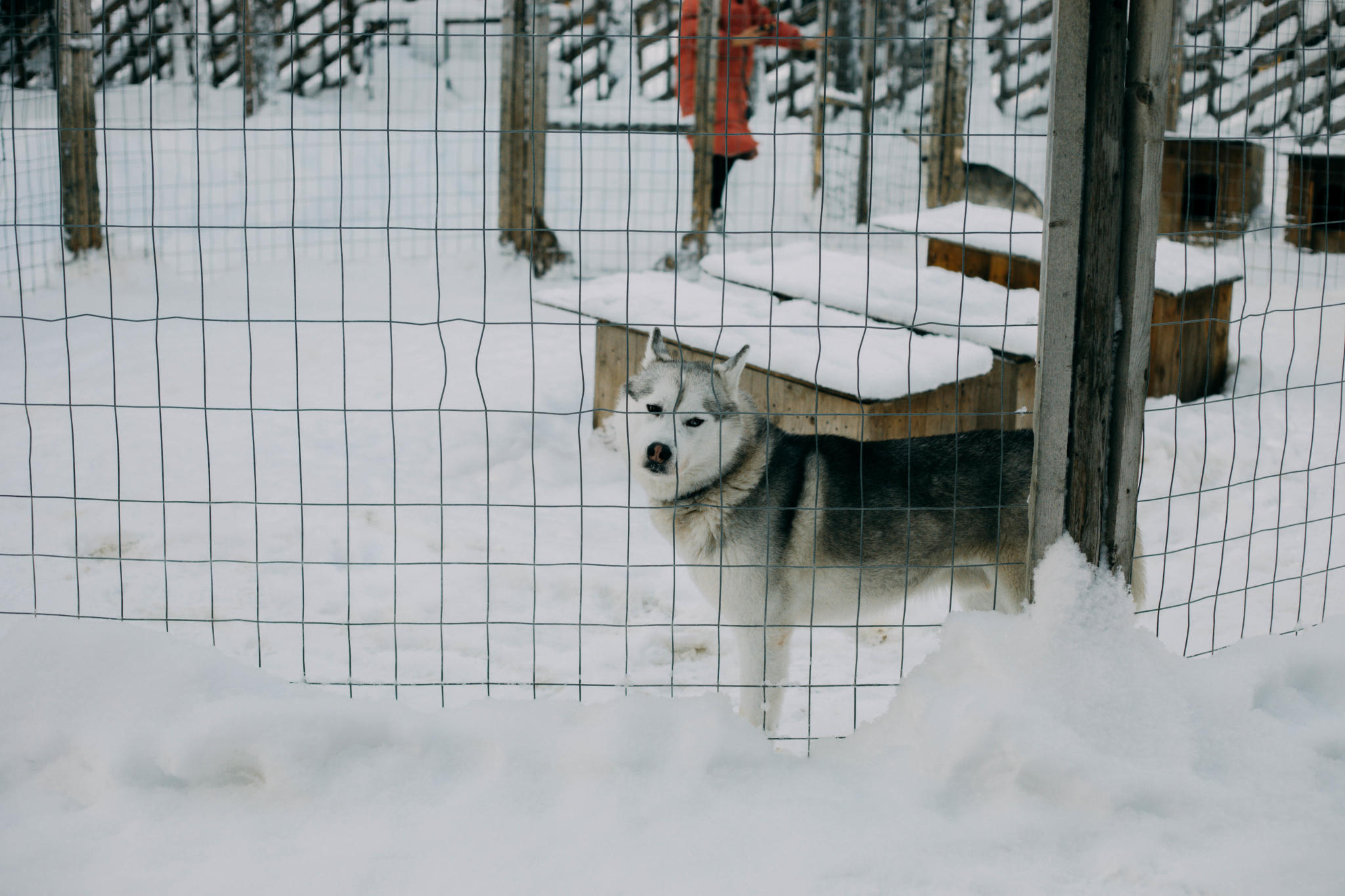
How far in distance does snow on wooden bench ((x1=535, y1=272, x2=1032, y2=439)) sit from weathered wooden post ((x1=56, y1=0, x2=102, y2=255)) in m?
3.82

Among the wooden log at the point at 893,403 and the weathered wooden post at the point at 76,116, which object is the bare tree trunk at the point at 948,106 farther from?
the weathered wooden post at the point at 76,116

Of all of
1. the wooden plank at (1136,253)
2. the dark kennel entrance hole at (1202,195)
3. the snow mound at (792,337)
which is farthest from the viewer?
the dark kennel entrance hole at (1202,195)

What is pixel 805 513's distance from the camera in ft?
11.0

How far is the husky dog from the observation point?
3299mm

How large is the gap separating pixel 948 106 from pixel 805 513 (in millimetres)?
7314

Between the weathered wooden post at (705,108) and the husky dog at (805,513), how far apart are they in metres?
5.33

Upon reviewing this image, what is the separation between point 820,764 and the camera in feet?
7.89

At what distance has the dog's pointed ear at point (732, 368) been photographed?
139 inches

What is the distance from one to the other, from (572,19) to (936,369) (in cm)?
1262

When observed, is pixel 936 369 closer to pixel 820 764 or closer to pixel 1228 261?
pixel 820 764

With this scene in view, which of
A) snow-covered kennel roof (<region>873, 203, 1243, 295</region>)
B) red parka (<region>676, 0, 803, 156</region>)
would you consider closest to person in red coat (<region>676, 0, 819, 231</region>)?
red parka (<region>676, 0, 803, 156</region>)

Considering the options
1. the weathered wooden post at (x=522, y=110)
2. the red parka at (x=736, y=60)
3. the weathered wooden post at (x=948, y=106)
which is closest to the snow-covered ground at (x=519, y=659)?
the weathered wooden post at (x=522, y=110)

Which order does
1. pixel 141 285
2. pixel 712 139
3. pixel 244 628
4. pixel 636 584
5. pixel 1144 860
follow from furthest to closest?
1. pixel 712 139
2. pixel 141 285
3. pixel 636 584
4. pixel 244 628
5. pixel 1144 860

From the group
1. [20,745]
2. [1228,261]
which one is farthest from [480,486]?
[1228,261]
